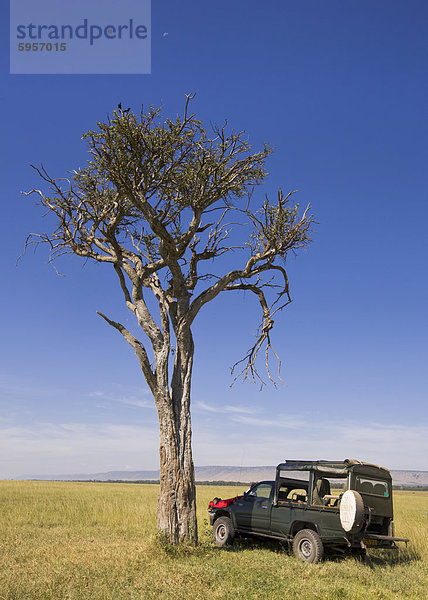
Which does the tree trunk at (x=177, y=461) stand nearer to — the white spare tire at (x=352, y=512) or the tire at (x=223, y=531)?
the tire at (x=223, y=531)

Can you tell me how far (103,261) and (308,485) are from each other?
8998 mm

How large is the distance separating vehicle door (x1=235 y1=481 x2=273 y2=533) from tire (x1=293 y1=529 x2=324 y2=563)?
4.25 feet

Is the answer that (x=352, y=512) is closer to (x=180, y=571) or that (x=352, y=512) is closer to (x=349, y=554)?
(x=349, y=554)

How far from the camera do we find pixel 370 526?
45.4ft

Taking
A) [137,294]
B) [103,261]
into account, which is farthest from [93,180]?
[137,294]

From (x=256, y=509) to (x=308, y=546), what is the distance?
85.4 inches

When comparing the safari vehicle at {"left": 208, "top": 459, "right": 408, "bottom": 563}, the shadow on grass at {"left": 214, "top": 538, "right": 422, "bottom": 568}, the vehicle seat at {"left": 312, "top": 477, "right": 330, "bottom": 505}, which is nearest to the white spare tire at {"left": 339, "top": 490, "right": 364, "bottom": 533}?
the safari vehicle at {"left": 208, "top": 459, "right": 408, "bottom": 563}

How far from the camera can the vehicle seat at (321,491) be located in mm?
13934

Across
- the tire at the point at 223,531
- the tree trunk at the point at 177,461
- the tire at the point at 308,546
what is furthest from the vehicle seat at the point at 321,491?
the tree trunk at the point at 177,461

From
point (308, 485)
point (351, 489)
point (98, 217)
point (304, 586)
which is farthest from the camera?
point (98, 217)

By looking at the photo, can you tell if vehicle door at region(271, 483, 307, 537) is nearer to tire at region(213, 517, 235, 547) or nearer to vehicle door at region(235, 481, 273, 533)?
vehicle door at region(235, 481, 273, 533)

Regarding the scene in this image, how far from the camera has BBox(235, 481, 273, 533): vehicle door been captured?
14789 mm

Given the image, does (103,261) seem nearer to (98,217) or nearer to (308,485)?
(98,217)

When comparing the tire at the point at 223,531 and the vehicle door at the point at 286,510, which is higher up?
the vehicle door at the point at 286,510
